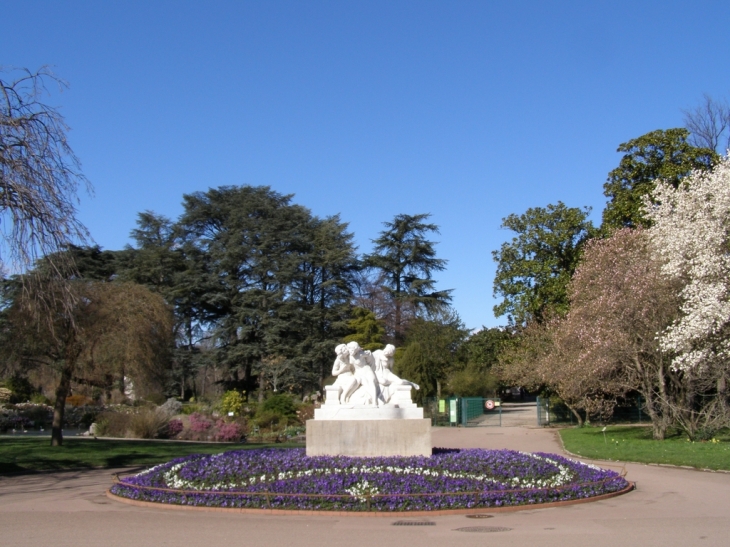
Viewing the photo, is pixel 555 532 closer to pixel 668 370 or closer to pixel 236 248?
pixel 668 370

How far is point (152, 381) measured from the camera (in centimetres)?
2475

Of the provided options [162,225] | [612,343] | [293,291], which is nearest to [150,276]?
[162,225]

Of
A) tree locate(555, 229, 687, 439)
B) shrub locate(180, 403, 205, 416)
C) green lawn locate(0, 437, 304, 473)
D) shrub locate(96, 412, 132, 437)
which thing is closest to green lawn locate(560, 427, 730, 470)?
tree locate(555, 229, 687, 439)

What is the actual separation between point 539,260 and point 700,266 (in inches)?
663

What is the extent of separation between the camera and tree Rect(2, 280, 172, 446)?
21375 millimetres

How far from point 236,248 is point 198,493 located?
3894 centimetres

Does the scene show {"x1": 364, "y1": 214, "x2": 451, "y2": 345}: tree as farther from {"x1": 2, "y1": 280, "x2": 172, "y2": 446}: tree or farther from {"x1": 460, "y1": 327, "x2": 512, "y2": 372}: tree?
{"x1": 2, "y1": 280, "x2": 172, "y2": 446}: tree

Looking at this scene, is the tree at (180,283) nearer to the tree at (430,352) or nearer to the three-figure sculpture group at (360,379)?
the tree at (430,352)

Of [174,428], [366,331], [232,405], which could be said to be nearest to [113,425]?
[174,428]

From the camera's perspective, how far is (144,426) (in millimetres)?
28641

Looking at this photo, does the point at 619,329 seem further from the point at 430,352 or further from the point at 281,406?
the point at 430,352

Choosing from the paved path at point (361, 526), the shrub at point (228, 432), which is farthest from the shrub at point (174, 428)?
the paved path at point (361, 526)

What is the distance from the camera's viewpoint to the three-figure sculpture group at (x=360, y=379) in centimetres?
1462

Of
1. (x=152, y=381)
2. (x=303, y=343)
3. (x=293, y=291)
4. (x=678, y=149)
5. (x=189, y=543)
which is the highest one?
(x=678, y=149)
